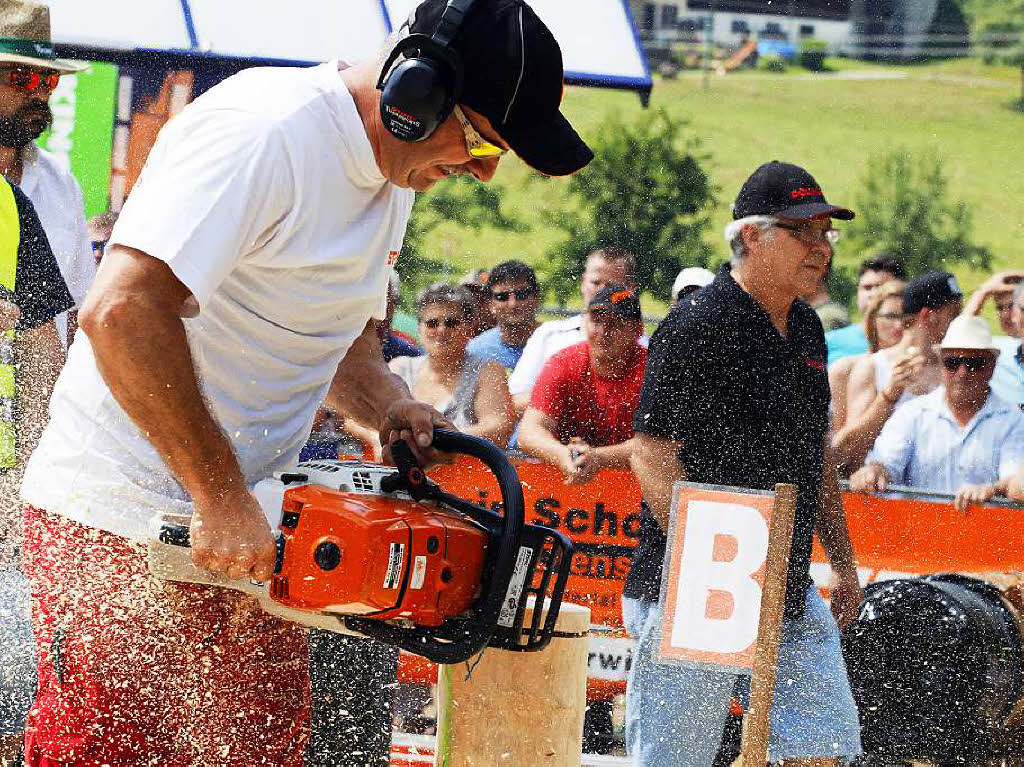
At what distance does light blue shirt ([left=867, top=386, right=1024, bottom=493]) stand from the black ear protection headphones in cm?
332

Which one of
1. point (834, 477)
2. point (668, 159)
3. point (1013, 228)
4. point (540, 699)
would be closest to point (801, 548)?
point (834, 477)

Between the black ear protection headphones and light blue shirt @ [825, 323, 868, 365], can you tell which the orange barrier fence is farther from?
the black ear protection headphones

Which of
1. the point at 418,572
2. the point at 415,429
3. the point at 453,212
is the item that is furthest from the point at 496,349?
the point at 453,212

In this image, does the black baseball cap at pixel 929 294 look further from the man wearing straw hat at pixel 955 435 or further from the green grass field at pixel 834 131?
the green grass field at pixel 834 131

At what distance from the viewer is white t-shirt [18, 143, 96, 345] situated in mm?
4199

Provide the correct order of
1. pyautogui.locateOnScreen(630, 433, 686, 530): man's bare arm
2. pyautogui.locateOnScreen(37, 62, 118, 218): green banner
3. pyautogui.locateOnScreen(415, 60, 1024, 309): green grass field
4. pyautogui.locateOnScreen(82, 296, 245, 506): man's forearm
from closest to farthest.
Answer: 1. pyautogui.locateOnScreen(82, 296, 245, 506): man's forearm
2. pyautogui.locateOnScreen(630, 433, 686, 530): man's bare arm
3. pyautogui.locateOnScreen(37, 62, 118, 218): green banner
4. pyautogui.locateOnScreen(415, 60, 1024, 309): green grass field

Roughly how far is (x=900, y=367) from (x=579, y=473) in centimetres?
151

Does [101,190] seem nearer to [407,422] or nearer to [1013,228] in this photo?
[407,422]

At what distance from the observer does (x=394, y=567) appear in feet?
6.97

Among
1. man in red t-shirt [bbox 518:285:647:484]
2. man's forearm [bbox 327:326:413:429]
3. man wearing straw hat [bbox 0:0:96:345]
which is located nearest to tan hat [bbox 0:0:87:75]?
man wearing straw hat [bbox 0:0:96:345]

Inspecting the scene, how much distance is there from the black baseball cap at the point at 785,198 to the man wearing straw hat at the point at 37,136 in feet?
6.93

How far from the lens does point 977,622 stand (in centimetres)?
433

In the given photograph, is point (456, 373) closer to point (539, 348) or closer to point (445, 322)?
point (445, 322)

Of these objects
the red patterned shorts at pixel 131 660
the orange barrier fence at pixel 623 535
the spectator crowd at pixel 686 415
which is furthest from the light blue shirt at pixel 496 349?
the red patterned shorts at pixel 131 660
